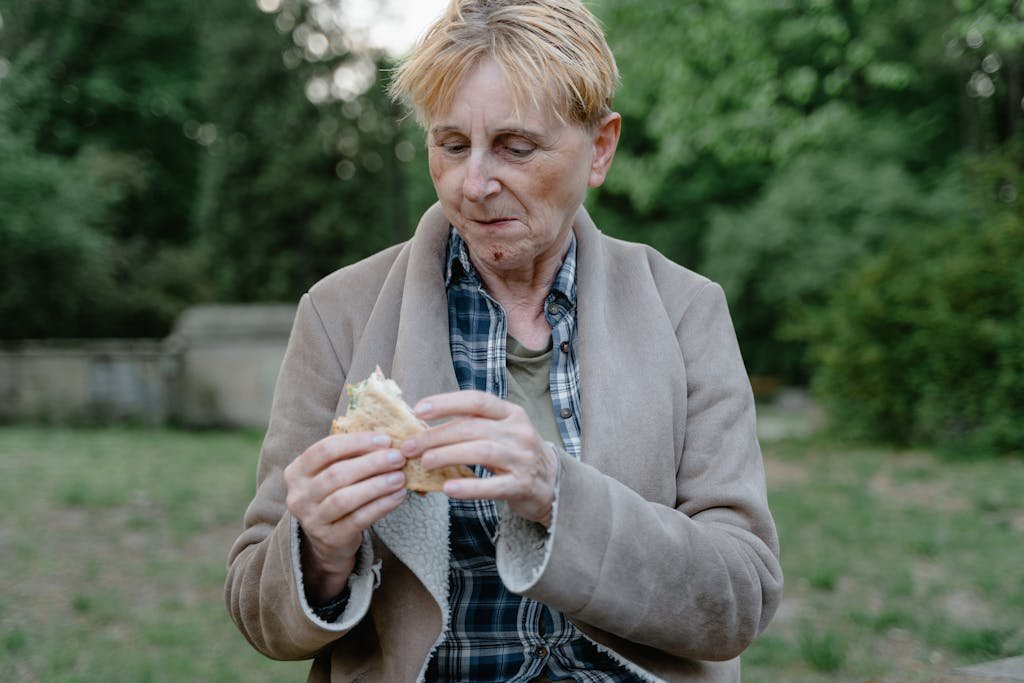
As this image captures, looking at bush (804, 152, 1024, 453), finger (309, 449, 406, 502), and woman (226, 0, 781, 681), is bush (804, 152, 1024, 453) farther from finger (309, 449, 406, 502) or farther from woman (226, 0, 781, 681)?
finger (309, 449, 406, 502)

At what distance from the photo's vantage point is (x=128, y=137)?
27.4 meters

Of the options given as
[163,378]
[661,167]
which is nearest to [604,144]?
[661,167]

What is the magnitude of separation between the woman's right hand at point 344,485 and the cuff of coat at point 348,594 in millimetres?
75

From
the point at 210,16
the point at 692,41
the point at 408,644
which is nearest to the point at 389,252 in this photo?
the point at 408,644

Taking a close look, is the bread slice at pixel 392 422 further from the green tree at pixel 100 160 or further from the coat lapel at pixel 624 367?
the green tree at pixel 100 160

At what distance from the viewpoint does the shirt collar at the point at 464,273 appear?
2311mm

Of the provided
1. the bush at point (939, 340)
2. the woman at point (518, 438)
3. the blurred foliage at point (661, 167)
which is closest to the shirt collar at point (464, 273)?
the woman at point (518, 438)

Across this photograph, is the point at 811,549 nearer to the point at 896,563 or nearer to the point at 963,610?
the point at 896,563

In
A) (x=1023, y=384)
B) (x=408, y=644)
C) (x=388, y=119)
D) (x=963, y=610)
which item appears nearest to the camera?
(x=408, y=644)

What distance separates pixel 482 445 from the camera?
1696mm

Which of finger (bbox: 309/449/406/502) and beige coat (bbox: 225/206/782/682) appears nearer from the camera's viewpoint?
finger (bbox: 309/449/406/502)

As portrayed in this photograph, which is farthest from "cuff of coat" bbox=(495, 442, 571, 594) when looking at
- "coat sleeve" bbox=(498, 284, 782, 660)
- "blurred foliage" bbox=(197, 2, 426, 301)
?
"blurred foliage" bbox=(197, 2, 426, 301)

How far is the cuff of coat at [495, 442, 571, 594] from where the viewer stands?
1.82 meters

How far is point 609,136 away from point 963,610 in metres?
4.05
